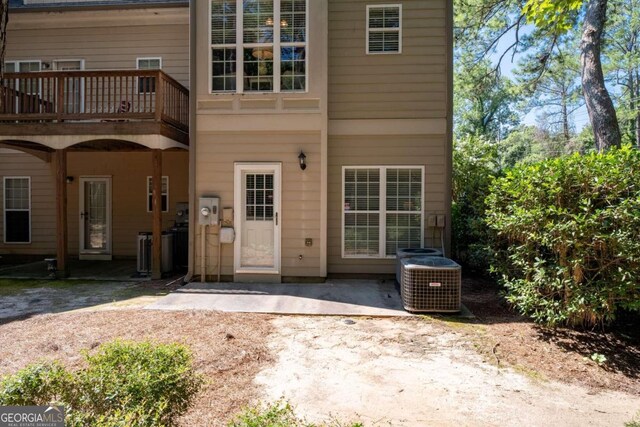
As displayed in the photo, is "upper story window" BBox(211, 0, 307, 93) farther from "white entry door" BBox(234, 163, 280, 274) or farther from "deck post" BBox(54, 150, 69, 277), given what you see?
"deck post" BBox(54, 150, 69, 277)

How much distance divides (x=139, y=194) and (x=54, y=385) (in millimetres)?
8262

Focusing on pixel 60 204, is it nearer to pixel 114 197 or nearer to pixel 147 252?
pixel 147 252

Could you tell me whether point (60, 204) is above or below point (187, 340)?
above

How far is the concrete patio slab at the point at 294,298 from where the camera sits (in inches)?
214

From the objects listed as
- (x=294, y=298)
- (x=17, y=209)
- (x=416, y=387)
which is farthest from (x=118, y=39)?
(x=416, y=387)

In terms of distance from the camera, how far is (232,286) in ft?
22.0

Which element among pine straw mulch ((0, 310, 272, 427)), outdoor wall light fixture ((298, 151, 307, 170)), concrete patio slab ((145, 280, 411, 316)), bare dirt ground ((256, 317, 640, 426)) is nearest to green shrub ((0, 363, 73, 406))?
pine straw mulch ((0, 310, 272, 427))

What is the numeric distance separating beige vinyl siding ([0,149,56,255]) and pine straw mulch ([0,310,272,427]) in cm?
569

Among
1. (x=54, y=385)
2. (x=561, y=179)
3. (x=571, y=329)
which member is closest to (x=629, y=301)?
(x=571, y=329)

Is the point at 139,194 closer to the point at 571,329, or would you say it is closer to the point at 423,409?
the point at 423,409

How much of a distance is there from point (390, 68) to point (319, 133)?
76.6 inches

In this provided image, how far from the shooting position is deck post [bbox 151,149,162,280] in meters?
7.20

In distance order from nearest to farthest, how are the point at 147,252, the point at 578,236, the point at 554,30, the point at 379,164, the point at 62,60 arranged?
the point at 578,236 → the point at 554,30 → the point at 379,164 → the point at 147,252 → the point at 62,60

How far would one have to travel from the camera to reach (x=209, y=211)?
693cm
